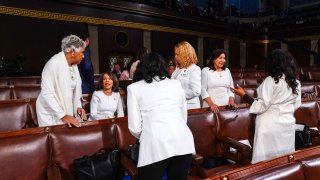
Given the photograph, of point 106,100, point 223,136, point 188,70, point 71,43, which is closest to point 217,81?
point 188,70

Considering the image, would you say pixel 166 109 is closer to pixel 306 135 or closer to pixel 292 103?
pixel 292 103

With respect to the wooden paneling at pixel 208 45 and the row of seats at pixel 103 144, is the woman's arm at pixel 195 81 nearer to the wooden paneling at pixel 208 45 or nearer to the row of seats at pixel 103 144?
the row of seats at pixel 103 144

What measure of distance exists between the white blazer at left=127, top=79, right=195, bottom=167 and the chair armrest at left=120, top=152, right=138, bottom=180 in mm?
234

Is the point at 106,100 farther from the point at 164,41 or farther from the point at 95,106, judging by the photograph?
Answer: the point at 164,41

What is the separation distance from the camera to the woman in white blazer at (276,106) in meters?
2.13

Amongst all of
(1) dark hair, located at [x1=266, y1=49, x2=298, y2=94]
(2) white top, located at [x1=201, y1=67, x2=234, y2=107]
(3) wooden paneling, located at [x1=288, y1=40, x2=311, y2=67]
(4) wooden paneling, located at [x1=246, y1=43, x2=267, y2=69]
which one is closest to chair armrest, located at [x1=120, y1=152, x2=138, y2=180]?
(1) dark hair, located at [x1=266, y1=49, x2=298, y2=94]

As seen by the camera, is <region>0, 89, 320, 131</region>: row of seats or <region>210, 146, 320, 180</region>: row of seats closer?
<region>210, 146, 320, 180</region>: row of seats

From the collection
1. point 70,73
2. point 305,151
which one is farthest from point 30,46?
point 305,151

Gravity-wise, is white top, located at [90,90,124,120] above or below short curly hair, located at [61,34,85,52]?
below

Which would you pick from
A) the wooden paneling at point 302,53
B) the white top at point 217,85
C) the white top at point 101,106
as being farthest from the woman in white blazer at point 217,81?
the wooden paneling at point 302,53

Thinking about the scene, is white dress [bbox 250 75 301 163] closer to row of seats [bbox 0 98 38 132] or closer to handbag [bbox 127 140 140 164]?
handbag [bbox 127 140 140 164]

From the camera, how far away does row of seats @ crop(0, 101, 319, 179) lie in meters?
1.81

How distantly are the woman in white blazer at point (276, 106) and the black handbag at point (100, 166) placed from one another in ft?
3.49

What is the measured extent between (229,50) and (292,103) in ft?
38.8
